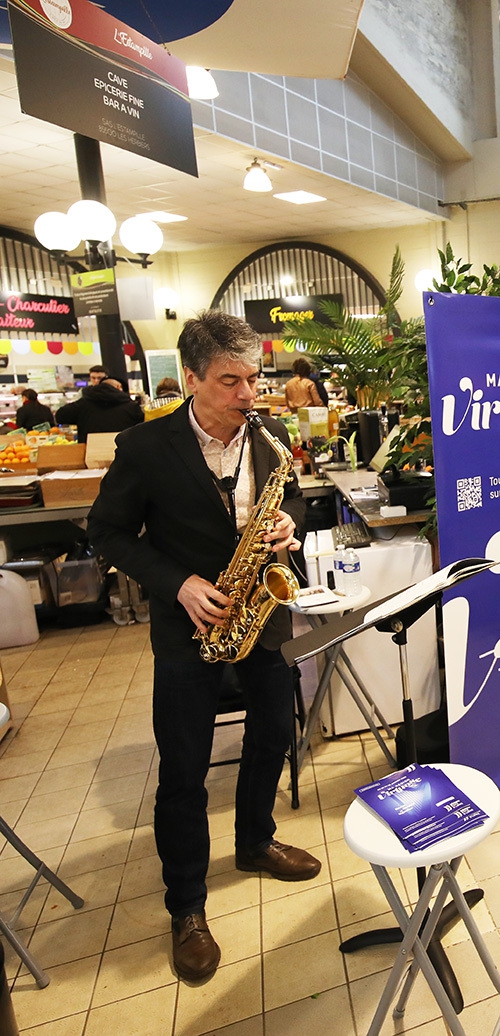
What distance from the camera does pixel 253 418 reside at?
6.21 ft

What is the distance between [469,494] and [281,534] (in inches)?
26.8

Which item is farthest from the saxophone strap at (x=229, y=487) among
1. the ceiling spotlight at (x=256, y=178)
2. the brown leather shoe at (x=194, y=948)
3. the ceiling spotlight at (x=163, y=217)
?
the ceiling spotlight at (x=163, y=217)

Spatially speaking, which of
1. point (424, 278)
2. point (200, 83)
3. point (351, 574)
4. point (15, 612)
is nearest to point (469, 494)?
point (351, 574)

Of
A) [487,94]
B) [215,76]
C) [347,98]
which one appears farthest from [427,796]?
[487,94]

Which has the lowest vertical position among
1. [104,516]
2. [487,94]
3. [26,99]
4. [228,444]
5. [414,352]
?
[104,516]

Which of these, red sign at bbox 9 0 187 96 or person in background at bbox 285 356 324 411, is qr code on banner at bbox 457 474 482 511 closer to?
red sign at bbox 9 0 187 96

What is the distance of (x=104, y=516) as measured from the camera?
194 cm

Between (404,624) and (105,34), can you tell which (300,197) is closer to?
(105,34)

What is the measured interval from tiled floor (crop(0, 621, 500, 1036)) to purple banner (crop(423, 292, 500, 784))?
0.53 m

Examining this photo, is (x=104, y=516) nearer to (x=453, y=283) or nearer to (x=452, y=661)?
(x=452, y=661)

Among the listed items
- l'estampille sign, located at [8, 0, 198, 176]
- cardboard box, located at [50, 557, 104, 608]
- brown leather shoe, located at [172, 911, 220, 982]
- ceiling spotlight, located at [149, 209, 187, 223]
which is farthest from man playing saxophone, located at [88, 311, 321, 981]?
ceiling spotlight, located at [149, 209, 187, 223]

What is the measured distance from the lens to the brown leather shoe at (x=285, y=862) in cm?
229

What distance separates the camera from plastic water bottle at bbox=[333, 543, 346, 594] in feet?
9.35

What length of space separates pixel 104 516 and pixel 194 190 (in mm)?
7076
